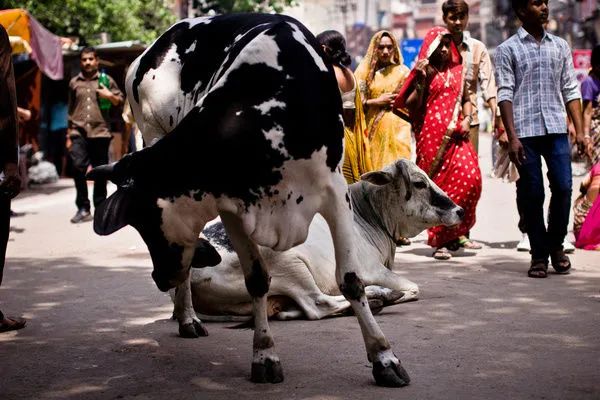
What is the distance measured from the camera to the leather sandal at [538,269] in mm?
7396

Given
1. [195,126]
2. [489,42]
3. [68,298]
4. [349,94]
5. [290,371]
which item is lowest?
[489,42]

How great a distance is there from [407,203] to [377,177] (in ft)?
1.15

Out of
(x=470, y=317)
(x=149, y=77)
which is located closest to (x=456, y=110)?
(x=470, y=317)

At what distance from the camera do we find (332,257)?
604 cm

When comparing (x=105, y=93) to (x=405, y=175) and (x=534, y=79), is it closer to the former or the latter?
(x=534, y=79)

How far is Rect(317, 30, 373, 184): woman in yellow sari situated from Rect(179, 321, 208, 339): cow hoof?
2660mm

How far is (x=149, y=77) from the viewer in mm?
5133

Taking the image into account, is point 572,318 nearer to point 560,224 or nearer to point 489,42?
point 560,224

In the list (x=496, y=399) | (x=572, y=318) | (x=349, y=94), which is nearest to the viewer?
(x=496, y=399)

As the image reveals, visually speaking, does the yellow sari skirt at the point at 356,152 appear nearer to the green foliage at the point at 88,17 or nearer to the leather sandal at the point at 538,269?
the leather sandal at the point at 538,269

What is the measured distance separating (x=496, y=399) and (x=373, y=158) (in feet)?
16.5

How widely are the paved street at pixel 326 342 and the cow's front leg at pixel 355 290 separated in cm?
7

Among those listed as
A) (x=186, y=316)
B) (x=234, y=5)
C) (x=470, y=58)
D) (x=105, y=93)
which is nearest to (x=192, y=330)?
(x=186, y=316)

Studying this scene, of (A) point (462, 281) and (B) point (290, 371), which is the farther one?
(A) point (462, 281)
